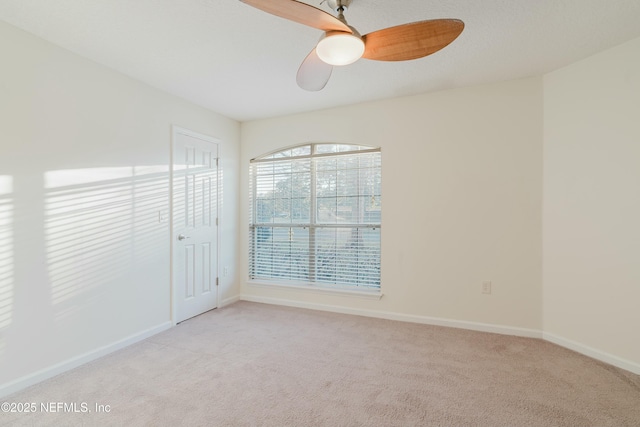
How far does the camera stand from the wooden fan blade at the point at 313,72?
1896 millimetres

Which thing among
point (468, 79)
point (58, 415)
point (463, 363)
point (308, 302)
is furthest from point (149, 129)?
point (463, 363)

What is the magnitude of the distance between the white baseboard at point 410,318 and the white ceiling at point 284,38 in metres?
2.39

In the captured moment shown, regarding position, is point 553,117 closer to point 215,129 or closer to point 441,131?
point 441,131

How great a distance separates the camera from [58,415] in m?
1.84

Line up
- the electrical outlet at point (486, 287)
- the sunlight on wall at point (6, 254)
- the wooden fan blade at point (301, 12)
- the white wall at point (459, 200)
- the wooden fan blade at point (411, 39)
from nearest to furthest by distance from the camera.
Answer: the wooden fan blade at point (301, 12) → the wooden fan blade at point (411, 39) → the sunlight on wall at point (6, 254) → the white wall at point (459, 200) → the electrical outlet at point (486, 287)

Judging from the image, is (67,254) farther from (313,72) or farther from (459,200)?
(459,200)

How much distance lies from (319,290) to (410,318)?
→ 111 cm

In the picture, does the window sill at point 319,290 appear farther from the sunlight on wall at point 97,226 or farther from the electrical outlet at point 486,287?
the sunlight on wall at point 97,226

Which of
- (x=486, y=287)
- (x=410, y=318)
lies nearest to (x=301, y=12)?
(x=486, y=287)

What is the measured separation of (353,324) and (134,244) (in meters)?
2.30

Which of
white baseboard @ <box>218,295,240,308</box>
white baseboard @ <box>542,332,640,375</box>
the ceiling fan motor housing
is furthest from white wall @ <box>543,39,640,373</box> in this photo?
white baseboard @ <box>218,295,240,308</box>

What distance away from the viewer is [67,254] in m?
2.40

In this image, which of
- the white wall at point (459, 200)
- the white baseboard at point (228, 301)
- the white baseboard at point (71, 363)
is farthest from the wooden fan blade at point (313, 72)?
the white baseboard at point (228, 301)

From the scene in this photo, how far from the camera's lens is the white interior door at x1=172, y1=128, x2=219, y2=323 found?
3.37 metres
